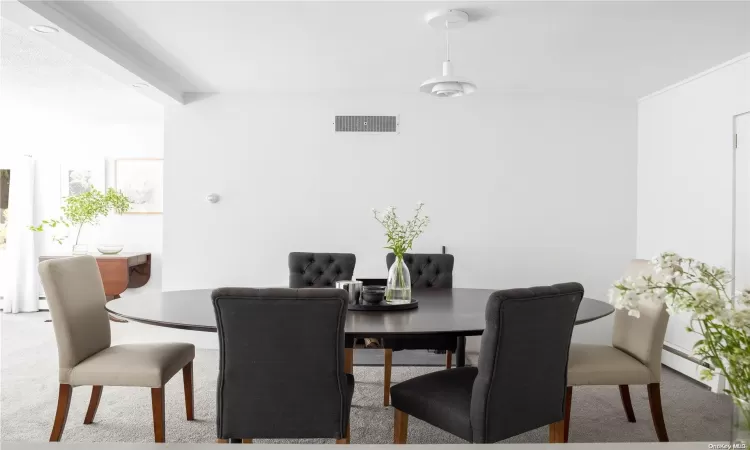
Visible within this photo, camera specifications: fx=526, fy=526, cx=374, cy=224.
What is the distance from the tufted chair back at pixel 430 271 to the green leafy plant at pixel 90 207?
4.09 metres

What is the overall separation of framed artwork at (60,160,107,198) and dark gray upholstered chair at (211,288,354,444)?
5595 mm

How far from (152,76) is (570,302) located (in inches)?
139

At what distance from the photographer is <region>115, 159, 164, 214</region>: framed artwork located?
6.61 meters

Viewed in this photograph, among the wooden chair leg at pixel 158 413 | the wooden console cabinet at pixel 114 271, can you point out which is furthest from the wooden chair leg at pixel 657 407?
the wooden console cabinet at pixel 114 271

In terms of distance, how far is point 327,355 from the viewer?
1934 millimetres

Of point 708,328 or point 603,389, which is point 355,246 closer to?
point 603,389

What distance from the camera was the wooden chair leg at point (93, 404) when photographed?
118 inches

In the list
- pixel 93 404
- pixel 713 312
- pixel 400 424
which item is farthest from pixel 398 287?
pixel 713 312

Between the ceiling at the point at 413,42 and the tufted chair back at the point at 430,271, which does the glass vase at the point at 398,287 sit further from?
the ceiling at the point at 413,42

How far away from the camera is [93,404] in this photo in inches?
120

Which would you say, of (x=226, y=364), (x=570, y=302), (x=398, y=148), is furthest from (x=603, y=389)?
(x=226, y=364)

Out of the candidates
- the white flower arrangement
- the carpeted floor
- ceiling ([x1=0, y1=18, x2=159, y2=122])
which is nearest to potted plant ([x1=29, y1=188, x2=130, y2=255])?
ceiling ([x1=0, y1=18, x2=159, y2=122])

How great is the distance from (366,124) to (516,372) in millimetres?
3328

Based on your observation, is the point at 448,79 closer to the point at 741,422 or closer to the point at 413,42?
the point at 413,42
